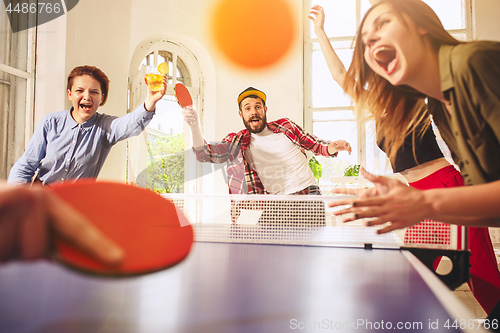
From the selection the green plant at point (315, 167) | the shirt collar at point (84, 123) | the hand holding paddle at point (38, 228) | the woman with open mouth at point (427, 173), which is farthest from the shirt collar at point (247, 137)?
the hand holding paddle at point (38, 228)

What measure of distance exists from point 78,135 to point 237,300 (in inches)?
70.9

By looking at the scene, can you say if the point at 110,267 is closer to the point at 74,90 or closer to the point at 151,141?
the point at 74,90

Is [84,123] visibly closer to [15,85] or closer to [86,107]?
[86,107]

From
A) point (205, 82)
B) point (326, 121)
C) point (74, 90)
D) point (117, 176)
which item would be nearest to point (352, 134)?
point (326, 121)

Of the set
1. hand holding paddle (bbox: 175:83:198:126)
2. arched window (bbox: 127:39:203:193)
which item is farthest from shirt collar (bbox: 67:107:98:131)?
arched window (bbox: 127:39:203:193)

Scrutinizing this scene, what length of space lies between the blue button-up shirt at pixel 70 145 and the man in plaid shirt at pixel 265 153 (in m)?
0.53

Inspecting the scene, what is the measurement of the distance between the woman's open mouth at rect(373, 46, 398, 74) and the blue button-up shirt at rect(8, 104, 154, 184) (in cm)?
147

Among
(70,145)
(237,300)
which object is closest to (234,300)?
(237,300)

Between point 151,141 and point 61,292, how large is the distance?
277 centimetres

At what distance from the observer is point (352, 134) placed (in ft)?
9.81

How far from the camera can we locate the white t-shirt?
7.58 feet

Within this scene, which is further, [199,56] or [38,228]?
[199,56]

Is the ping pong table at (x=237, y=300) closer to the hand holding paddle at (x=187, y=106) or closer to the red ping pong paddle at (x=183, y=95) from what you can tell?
the hand holding paddle at (x=187, y=106)

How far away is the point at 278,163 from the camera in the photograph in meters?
2.38
